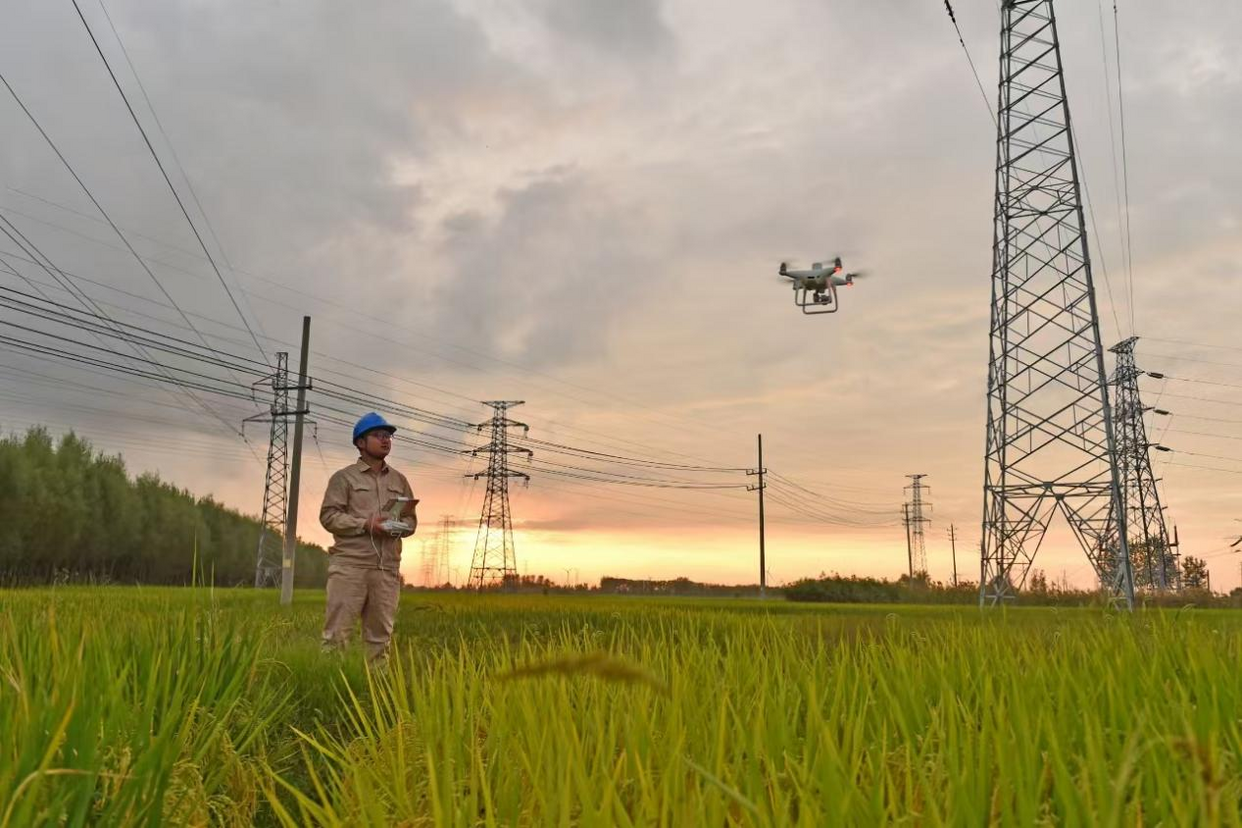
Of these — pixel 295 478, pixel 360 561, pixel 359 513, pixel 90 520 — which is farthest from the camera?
pixel 90 520

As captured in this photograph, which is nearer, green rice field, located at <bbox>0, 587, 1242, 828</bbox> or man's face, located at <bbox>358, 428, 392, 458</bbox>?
green rice field, located at <bbox>0, 587, 1242, 828</bbox>

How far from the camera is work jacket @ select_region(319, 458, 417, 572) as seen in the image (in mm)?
7707

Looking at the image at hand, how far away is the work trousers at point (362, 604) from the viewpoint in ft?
25.1

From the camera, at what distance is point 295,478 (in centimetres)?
2962

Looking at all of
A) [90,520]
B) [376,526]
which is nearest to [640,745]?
[376,526]

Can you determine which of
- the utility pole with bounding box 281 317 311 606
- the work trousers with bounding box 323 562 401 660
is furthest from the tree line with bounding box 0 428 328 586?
the work trousers with bounding box 323 562 401 660

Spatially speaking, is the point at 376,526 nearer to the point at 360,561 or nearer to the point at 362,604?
the point at 360,561

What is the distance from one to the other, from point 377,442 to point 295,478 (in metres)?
23.3

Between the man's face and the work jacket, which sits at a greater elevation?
A: the man's face

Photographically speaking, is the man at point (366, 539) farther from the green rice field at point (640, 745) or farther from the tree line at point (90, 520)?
the tree line at point (90, 520)

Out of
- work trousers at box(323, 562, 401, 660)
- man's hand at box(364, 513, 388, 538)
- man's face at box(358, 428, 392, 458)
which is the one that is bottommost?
work trousers at box(323, 562, 401, 660)

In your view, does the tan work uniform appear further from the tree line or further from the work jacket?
the tree line

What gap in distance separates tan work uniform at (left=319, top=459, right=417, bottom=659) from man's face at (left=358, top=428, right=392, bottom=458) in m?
0.17

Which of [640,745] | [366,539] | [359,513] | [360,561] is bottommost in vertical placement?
[640,745]
